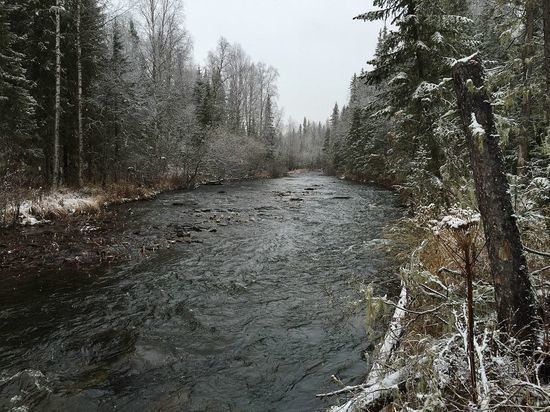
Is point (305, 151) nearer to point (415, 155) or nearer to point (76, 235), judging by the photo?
point (415, 155)

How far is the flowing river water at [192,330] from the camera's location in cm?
415

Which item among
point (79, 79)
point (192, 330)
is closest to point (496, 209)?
point (192, 330)

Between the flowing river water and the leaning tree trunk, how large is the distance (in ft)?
4.60

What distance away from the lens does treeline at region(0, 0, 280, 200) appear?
44.3 feet

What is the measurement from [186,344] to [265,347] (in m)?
1.15

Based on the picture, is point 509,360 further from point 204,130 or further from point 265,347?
point 204,130

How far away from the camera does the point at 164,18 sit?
27.5 metres

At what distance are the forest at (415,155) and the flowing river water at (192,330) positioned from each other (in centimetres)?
68

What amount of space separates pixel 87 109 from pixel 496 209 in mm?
20304

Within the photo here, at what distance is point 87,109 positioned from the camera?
18.7 meters

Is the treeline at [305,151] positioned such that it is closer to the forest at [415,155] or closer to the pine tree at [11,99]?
the forest at [415,155]

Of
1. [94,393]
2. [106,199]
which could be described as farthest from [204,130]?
[94,393]

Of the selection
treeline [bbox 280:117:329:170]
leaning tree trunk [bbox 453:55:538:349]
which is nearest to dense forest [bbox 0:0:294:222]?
leaning tree trunk [bbox 453:55:538:349]

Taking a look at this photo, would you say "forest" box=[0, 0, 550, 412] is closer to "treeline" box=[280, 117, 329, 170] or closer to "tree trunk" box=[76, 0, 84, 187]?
"tree trunk" box=[76, 0, 84, 187]
